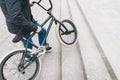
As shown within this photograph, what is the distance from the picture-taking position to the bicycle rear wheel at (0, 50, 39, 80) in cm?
407

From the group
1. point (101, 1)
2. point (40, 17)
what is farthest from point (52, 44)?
point (101, 1)

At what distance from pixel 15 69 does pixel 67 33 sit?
5.18ft

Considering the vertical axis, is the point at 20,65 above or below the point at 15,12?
below

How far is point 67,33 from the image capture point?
549 cm

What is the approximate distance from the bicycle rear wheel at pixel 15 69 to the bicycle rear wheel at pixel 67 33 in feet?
3.66

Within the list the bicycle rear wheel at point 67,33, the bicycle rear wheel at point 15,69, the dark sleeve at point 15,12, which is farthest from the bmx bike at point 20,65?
the bicycle rear wheel at point 67,33

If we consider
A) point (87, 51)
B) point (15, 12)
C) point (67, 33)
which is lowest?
point (87, 51)

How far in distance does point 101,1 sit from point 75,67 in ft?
16.2

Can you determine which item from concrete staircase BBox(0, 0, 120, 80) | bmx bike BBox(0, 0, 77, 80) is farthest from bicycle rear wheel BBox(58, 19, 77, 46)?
bmx bike BBox(0, 0, 77, 80)

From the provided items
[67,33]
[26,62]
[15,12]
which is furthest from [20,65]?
[67,33]

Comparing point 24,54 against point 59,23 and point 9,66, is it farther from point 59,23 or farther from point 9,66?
point 59,23

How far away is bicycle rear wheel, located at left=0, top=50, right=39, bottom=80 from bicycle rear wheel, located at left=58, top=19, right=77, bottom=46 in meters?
1.11

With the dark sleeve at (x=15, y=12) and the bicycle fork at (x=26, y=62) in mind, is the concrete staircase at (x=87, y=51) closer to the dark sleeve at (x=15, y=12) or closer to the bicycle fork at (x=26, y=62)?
the bicycle fork at (x=26, y=62)

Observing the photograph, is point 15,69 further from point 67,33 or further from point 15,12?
point 67,33
